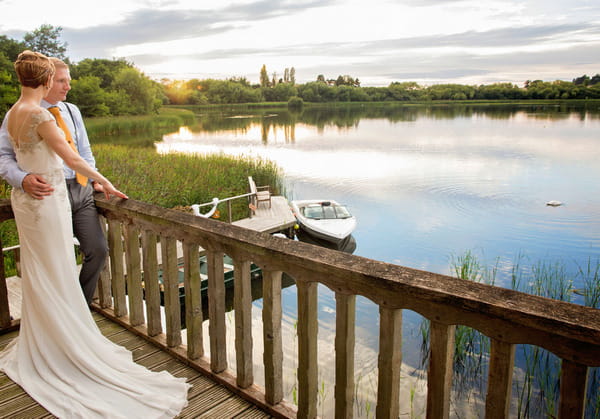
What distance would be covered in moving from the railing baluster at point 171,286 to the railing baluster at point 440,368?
1579mm

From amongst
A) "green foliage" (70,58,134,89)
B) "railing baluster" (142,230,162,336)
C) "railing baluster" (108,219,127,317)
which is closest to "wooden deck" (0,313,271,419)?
"railing baluster" (142,230,162,336)

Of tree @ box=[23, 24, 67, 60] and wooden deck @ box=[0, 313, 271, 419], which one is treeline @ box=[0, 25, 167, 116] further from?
wooden deck @ box=[0, 313, 271, 419]

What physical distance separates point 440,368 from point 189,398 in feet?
4.58

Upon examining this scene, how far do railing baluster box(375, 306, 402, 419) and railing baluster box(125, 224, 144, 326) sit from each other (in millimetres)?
1735

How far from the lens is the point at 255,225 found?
1395 cm

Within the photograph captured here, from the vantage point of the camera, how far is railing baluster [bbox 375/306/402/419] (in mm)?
1545

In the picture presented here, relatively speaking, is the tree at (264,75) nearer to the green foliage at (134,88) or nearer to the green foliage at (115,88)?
the green foliage at (115,88)

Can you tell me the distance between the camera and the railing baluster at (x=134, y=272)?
2.83m

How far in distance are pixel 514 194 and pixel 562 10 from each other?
94731mm

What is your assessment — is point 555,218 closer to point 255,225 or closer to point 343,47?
point 255,225

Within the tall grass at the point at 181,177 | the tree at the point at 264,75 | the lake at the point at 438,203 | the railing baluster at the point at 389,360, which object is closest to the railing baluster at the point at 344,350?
the railing baluster at the point at 389,360

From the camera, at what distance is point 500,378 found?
1.30m

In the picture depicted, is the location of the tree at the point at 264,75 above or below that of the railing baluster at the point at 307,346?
above

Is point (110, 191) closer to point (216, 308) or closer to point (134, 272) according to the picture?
point (134, 272)
